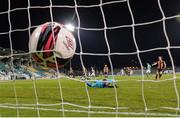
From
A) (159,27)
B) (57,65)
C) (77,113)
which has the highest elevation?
(159,27)

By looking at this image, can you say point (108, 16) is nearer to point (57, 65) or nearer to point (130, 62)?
point (130, 62)

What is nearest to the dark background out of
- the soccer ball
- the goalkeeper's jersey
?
the goalkeeper's jersey

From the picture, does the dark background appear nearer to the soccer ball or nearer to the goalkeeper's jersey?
the goalkeeper's jersey

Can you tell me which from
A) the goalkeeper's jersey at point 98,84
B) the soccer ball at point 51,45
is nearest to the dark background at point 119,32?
the goalkeeper's jersey at point 98,84

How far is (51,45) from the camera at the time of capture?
4.09 m

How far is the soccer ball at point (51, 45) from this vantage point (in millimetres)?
4102

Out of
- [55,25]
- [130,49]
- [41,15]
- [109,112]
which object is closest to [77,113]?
[109,112]

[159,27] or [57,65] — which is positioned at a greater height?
[159,27]

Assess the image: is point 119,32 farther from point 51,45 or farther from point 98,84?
point 51,45

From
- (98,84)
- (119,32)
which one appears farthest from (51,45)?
(119,32)

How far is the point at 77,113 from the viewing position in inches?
198

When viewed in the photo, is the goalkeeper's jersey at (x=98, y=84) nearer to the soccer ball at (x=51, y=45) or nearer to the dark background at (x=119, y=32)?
the soccer ball at (x=51, y=45)

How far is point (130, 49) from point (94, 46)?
3408 millimetres

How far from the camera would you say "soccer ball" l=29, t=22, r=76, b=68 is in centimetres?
410
